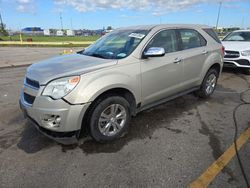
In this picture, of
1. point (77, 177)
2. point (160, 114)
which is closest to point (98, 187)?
point (77, 177)

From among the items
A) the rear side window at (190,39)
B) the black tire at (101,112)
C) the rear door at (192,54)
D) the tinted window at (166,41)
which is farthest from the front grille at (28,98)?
the rear side window at (190,39)

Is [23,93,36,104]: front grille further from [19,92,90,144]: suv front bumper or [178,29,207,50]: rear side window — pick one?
[178,29,207,50]: rear side window

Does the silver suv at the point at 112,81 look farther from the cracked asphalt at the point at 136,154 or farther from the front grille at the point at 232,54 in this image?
the front grille at the point at 232,54

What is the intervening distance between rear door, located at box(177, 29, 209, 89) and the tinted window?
7.6 inches

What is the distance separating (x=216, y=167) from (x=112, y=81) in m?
1.77

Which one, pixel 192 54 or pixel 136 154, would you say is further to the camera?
pixel 192 54

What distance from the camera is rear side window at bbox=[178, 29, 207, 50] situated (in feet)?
14.4

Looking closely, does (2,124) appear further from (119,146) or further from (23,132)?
(119,146)

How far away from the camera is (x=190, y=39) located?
463 centimetres

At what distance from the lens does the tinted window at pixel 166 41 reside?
3.82 m

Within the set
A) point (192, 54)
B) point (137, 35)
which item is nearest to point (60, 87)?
point (137, 35)

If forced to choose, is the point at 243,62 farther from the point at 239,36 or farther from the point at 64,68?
the point at 64,68

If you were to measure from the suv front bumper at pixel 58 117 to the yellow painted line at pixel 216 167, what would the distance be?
1.61m

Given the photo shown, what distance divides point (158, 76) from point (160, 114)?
1.00m
